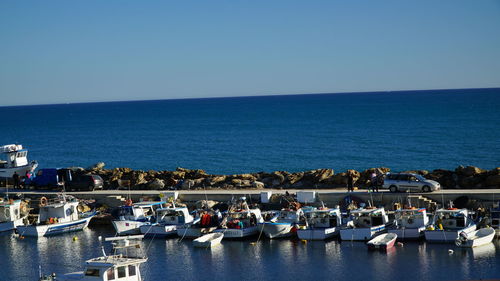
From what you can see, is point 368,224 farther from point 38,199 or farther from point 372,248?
point 38,199

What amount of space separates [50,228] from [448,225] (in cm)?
2662

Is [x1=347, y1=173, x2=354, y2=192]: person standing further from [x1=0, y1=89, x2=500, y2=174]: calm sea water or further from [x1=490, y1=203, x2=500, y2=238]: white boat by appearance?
[x1=0, y1=89, x2=500, y2=174]: calm sea water

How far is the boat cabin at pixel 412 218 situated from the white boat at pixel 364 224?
38.6 inches

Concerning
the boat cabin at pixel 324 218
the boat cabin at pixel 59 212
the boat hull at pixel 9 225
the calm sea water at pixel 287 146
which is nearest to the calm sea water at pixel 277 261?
the boat cabin at pixel 324 218

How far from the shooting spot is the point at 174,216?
1820 inches

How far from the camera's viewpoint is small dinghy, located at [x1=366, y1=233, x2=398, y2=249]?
38.2 meters

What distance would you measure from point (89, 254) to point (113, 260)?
34.1 feet

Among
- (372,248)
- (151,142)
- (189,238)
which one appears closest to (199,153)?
(151,142)

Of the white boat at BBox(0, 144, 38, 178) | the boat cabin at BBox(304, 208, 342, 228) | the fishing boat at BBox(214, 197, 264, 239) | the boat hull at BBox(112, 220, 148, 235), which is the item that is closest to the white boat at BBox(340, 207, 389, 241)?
the boat cabin at BBox(304, 208, 342, 228)

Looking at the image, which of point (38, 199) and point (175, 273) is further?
point (38, 199)

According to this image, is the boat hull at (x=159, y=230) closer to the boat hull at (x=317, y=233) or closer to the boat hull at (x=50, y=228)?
the boat hull at (x=50, y=228)

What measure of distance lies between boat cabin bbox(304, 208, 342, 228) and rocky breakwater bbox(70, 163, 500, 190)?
992 centimetres

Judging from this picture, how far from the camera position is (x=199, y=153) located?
357 feet

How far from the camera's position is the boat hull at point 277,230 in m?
42.9
